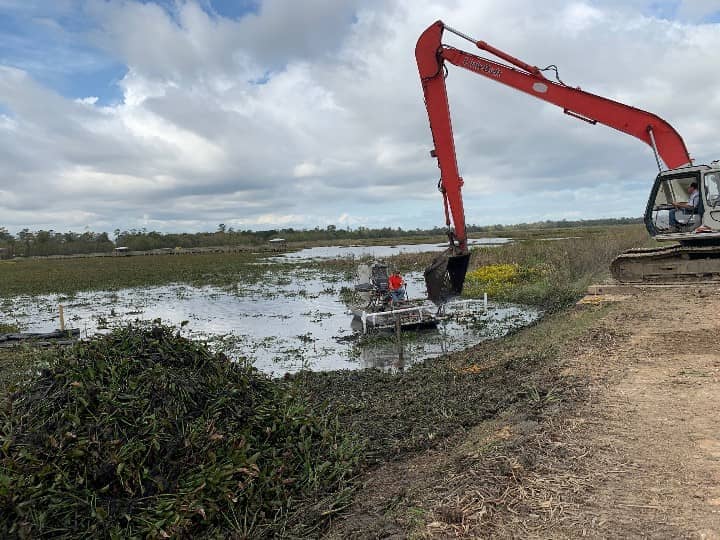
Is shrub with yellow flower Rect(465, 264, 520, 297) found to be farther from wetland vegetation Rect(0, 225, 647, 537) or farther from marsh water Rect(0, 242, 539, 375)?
wetland vegetation Rect(0, 225, 647, 537)

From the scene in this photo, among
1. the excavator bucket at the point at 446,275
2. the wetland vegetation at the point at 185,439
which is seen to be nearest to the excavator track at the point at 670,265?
the excavator bucket at the point at 446,275

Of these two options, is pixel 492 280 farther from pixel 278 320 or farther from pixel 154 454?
pixel 154 454

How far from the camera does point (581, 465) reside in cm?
373

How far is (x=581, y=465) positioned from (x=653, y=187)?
28.0 ft

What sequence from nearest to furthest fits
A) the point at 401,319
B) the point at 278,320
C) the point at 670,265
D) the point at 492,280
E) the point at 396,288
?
1. the point at 670,265
2. the point at 401,319
3. the point at 396,288
4. the point at 278,320
5. the point at 492,280

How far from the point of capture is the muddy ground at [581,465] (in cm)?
307

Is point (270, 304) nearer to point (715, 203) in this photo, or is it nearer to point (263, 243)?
point (715, 203)

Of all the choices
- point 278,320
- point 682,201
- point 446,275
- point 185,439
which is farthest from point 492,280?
point 185,439

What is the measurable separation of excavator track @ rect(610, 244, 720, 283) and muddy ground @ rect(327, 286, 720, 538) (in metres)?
4.00

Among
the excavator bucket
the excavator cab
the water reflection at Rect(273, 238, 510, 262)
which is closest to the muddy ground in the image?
the excavator cab

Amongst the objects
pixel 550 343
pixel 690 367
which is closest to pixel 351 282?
pixel 550 343

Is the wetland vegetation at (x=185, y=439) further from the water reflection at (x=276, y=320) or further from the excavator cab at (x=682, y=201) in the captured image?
the excavator cab at (x=682, y=201)

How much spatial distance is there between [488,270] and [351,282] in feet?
23.5

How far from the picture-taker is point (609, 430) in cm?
434
